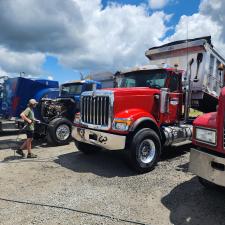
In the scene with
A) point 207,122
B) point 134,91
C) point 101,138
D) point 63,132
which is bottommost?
point 63,132

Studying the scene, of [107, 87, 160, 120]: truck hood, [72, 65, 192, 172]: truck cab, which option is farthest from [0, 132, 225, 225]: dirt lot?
[107, 87, 160, 120]: truck hood

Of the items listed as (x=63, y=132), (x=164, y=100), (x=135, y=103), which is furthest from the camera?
(x=63, y=132)

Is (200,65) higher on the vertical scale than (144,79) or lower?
higher

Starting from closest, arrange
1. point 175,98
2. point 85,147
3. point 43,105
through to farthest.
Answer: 1. point 175,98
2. point 85,147
3. point 43,105

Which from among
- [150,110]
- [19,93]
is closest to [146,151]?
[150,110]

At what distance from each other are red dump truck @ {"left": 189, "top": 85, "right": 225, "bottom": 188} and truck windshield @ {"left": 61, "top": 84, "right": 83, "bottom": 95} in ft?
22.8

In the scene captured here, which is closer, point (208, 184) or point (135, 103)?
point (208, 184)

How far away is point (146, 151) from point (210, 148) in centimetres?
242

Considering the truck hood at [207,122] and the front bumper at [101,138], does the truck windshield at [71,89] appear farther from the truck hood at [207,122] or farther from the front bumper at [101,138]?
the truck hood at [207,122]

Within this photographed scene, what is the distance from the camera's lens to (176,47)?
9.05m

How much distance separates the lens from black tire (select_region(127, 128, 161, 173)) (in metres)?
6.23

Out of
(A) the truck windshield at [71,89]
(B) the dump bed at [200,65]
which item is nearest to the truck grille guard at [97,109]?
(B) the dump bed at [200,65]

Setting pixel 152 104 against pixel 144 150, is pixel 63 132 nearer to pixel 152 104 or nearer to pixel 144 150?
pixel 152 104

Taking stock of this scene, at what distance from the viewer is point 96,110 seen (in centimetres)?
683
